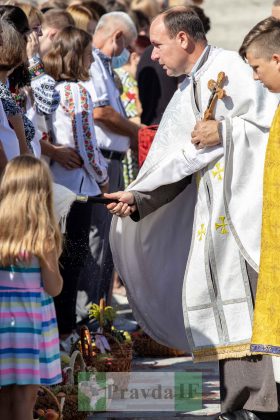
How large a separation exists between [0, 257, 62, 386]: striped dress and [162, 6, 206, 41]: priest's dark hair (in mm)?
1871

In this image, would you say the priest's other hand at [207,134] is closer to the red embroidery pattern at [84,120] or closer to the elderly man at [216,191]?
the elderly man at [216,191]

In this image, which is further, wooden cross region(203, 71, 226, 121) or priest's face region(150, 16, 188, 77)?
priest's face region(150, 16, 188, 77)

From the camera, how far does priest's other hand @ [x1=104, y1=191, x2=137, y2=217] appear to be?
19.2 ft

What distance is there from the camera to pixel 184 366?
7398 mm

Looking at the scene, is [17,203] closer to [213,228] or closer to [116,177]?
[213,228]

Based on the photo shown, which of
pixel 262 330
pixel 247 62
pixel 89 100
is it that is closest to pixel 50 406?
pixel 262 330

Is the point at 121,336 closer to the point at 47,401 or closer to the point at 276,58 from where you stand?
the point at 47,401

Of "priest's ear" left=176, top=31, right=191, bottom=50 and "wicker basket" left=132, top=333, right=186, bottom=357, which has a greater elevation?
"priest's ear" left=176, top=31, right=191, bottom=50

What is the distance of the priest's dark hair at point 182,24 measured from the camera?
593cm

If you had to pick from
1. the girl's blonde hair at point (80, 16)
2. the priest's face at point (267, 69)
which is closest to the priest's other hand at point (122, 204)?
the priest's face at point (267, 69)

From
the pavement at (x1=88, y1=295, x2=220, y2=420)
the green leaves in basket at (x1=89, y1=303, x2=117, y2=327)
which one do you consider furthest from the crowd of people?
the pavement at (x1=88, y1=295, x2=220, y2=420)

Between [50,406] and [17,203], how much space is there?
138 cm

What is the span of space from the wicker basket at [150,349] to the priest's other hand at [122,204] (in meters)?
1.94

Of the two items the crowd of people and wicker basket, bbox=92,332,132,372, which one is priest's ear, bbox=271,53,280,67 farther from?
wicker basket, bbox=92,332,132,372
